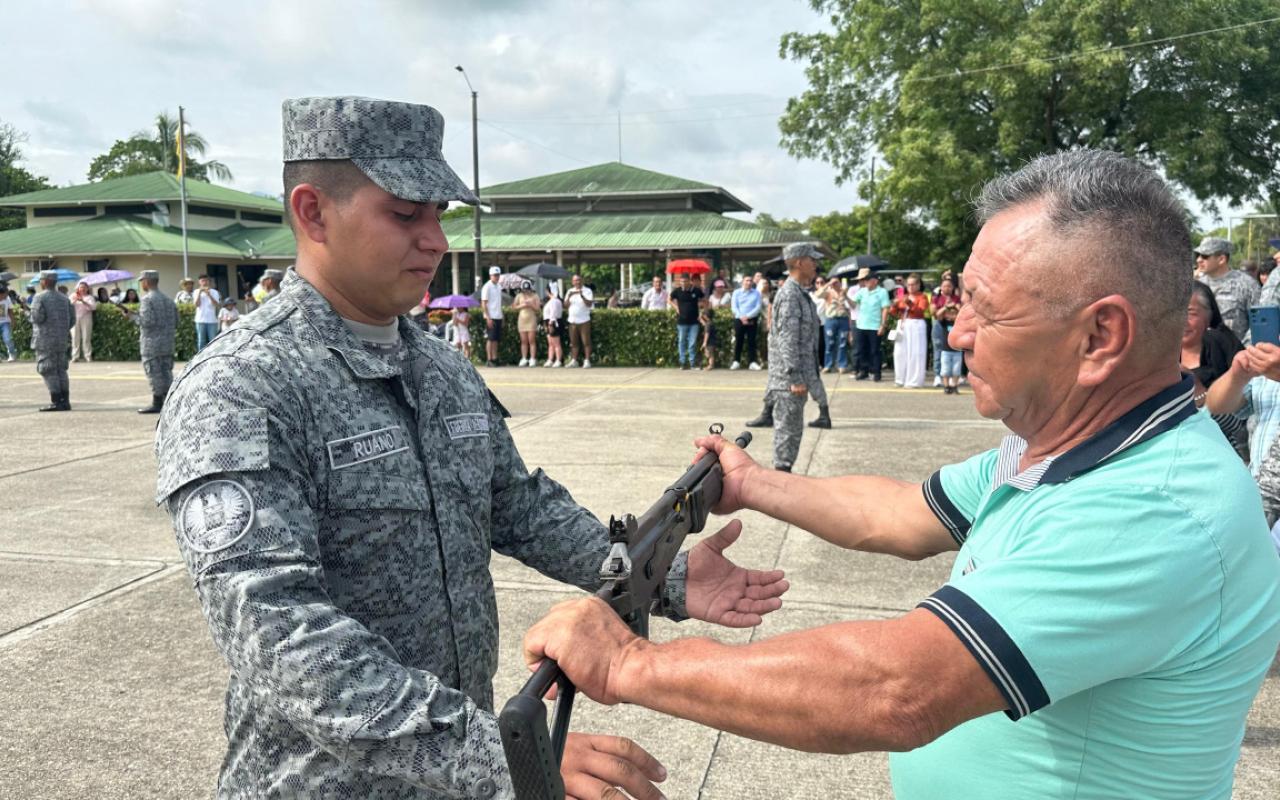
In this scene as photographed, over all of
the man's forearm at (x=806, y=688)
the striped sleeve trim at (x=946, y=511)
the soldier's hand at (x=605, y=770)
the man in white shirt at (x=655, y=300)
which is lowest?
the soldier's hand at (x=605, y=770)

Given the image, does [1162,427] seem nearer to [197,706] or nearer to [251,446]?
[251,446]

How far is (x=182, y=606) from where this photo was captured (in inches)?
188

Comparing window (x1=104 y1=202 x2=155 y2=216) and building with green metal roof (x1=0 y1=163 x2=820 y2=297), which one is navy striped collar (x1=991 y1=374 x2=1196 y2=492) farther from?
window (x1=104 y1=202 x2=155 y2=216)

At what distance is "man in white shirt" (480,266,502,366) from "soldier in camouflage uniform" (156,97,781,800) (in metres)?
16.0

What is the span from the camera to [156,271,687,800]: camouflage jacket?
1.46 m

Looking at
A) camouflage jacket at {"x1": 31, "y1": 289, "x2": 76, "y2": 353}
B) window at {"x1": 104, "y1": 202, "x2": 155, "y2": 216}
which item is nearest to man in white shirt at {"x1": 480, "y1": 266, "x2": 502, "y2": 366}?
camouflage jacket at {"x1": 31, "y1": 289, "x2": 76, "y2": 353}

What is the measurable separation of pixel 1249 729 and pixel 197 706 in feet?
13.1

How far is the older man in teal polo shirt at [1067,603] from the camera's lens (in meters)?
1.27

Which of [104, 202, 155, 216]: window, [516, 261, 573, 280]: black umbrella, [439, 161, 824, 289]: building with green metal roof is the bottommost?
[516, 261, 573, 280]: black umbrella

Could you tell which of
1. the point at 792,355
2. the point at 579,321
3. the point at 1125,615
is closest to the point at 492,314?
the point at 579,321

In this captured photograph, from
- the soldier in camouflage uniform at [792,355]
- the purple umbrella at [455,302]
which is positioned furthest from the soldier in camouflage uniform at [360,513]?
the purple umbrella at [455,302]

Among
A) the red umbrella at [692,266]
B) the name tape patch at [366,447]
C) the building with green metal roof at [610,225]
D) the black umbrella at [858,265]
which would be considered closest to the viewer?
the name tape patch at [366,447]

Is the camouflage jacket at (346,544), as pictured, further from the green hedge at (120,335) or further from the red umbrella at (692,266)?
the red umbrella at (692,266)

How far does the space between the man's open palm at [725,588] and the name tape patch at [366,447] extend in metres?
0.76
